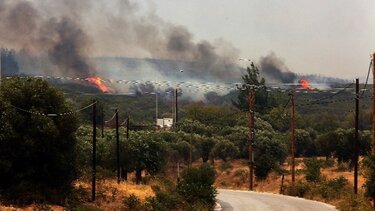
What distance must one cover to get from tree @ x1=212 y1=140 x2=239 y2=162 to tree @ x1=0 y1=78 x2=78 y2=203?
5704 centimetres

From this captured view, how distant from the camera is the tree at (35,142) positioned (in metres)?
28.9

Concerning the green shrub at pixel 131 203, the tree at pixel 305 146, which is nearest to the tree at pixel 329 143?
the tree at pixel 305 146

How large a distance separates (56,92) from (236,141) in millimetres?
63057

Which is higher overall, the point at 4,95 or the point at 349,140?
the point at 4,95

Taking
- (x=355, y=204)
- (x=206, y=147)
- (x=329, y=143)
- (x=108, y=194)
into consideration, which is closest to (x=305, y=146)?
(x=206, y=147)

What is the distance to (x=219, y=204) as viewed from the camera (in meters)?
42.8

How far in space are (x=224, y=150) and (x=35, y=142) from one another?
197ft

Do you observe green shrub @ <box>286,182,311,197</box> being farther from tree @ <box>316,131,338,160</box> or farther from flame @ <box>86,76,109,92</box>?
flame @ <box>86,76,109,92</box>

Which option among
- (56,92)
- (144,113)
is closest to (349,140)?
(56,92)

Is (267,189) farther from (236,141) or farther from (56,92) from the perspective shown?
(56,92)

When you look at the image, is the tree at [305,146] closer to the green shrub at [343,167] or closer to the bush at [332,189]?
the green shrub at [343,167]

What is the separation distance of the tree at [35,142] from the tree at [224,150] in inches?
2246

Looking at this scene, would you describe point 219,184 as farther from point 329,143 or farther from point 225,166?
point 329,143

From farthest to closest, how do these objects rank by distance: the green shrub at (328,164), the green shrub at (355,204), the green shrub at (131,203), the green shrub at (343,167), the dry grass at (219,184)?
the green shrub at (328,164) → the green shrub at (343,167) → the green shrub at (355,204) → the dry grass at (219,184) → the green shrub at (131,203)
